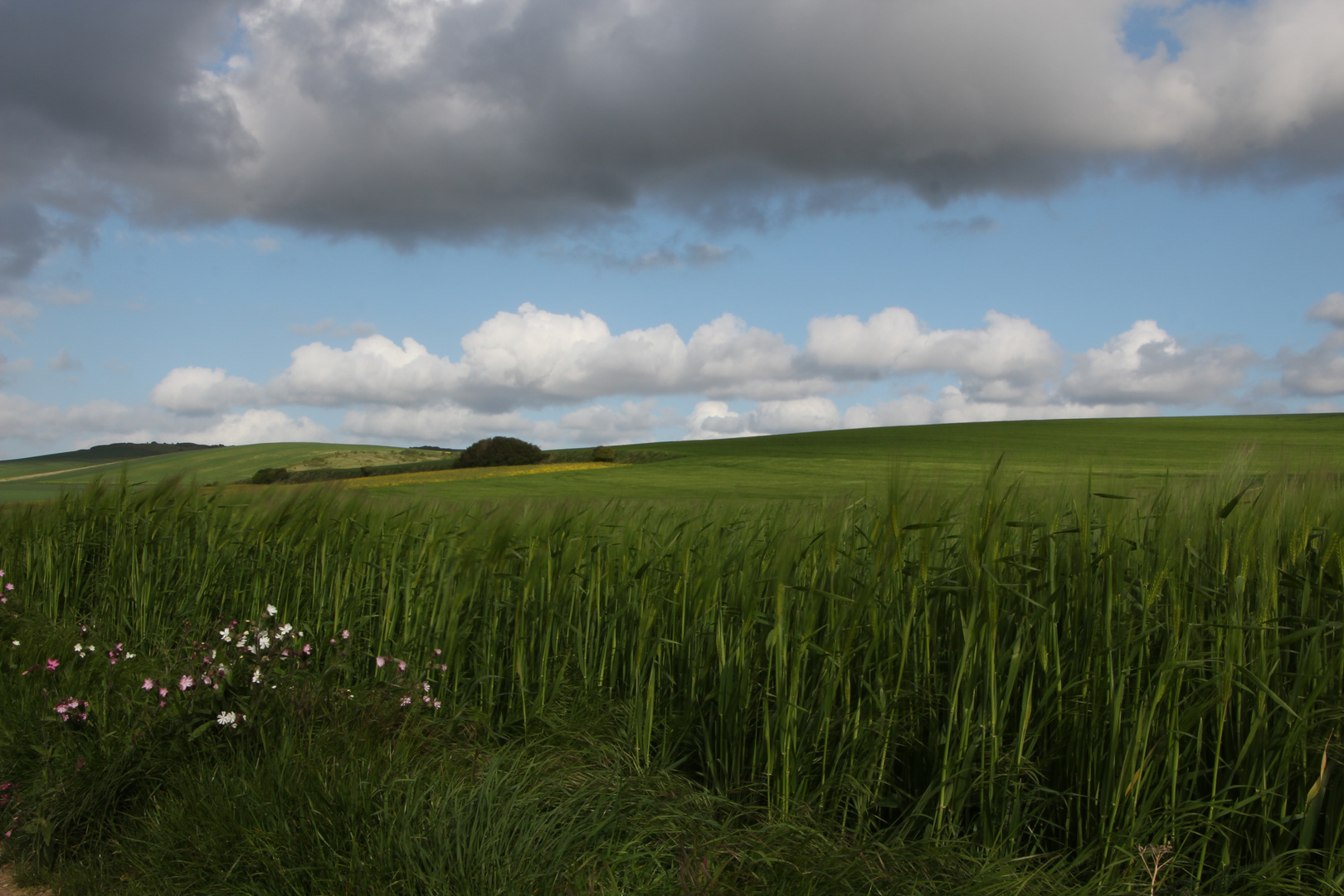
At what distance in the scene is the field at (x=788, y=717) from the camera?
2.14 m

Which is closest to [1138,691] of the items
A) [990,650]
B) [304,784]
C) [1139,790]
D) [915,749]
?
[1139,790]

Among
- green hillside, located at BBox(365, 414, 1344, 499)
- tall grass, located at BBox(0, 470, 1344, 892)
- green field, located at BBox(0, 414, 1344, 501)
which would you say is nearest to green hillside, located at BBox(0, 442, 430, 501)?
green field, located at BBox(0, 414, 1344, 501)

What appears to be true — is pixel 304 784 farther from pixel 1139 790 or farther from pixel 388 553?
pixel 1139 790

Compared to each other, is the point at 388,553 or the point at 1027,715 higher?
the point at 388,553

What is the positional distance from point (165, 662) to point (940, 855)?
3.52m

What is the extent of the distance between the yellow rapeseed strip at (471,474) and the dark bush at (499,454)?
661 millimetres

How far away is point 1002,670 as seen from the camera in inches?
95.8

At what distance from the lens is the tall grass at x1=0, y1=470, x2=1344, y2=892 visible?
2.21 m

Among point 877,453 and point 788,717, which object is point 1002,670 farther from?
point 877,453

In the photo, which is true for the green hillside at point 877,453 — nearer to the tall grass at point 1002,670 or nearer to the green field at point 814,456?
the green field at point 814,456

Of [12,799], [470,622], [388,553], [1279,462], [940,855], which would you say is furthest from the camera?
[388,553]

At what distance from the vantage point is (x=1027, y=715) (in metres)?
2.28

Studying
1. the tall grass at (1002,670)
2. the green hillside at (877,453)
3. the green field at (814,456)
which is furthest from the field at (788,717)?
the green field at (814,456)

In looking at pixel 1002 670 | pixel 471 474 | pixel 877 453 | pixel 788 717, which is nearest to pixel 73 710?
pixel 788 717
